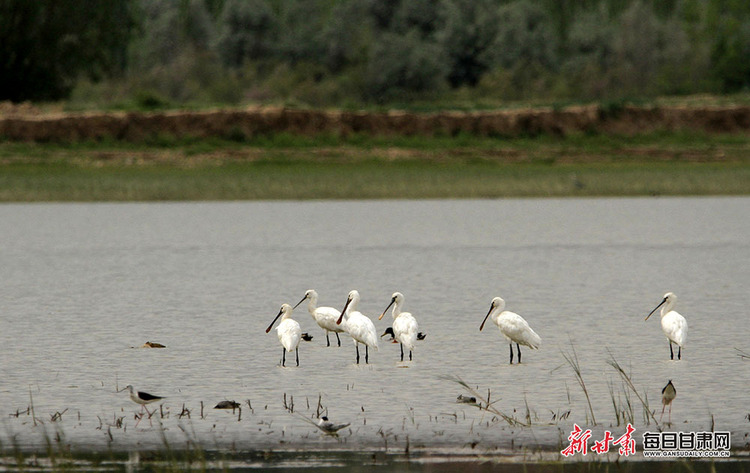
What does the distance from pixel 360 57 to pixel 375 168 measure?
28.9 meters

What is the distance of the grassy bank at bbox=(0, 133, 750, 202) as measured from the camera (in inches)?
1462

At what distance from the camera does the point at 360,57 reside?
2751 inches

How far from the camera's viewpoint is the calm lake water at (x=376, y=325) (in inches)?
347

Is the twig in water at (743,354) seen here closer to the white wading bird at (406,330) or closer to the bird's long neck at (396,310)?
the white wading bird at (406,330)

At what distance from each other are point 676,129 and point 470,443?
1621 inches

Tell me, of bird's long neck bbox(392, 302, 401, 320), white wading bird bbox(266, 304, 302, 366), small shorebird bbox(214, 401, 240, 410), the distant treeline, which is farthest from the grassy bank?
small shorebird bbox(214, 401, 240, 410)

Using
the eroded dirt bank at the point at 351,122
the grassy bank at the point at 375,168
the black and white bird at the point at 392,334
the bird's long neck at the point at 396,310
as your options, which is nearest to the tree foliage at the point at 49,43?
the eroded dirt bank at the point at 351,122

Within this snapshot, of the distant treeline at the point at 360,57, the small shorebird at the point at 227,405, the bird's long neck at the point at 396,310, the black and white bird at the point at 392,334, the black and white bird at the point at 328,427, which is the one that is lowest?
the black and white bird at the point at 328,427

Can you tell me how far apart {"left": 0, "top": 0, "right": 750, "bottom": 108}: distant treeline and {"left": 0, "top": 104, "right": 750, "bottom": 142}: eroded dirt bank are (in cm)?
310

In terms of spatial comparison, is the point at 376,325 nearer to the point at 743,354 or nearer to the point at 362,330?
the point at 362,330

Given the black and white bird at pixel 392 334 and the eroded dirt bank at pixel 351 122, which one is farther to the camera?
the eroded dirt bank at pixel 351 122

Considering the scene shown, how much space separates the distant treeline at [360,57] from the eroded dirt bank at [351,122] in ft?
10.2

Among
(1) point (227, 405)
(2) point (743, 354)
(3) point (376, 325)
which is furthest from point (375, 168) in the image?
(1) point (227, 405)

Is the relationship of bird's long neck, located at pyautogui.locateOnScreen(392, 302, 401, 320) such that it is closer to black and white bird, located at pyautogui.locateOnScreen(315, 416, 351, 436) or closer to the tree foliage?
black and white bird, located at pyautogui.locateOnScreen(315, 416, 351, 436)
